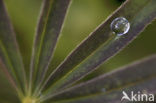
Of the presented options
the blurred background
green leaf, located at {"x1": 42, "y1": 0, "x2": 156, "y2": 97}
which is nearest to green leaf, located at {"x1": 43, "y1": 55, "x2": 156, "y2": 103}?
green leaf, located at {"x1": 42, "y1": 0, "x2": 156, "y2": 97}

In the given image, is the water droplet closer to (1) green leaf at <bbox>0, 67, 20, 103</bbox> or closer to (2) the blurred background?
(2) the blurred background

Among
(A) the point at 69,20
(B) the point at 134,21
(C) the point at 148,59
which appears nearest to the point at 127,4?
(B) the point at 134,21

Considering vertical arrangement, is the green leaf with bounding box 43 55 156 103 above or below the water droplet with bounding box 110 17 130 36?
below

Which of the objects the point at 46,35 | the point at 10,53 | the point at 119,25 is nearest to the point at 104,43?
the point at 119,25

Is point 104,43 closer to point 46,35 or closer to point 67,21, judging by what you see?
point 46,35

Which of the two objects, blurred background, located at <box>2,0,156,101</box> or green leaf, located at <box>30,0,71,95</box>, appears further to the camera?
blurred background, located at <box>2,0,156,101</box>

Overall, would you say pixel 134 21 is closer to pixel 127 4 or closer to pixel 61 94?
pixel 127 4

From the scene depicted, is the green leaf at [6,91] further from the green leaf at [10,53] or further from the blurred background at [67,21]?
the blurred background at [67,21]

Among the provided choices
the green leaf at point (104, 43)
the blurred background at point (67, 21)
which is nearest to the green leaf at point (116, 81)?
the green leaf at point (104, 43)
